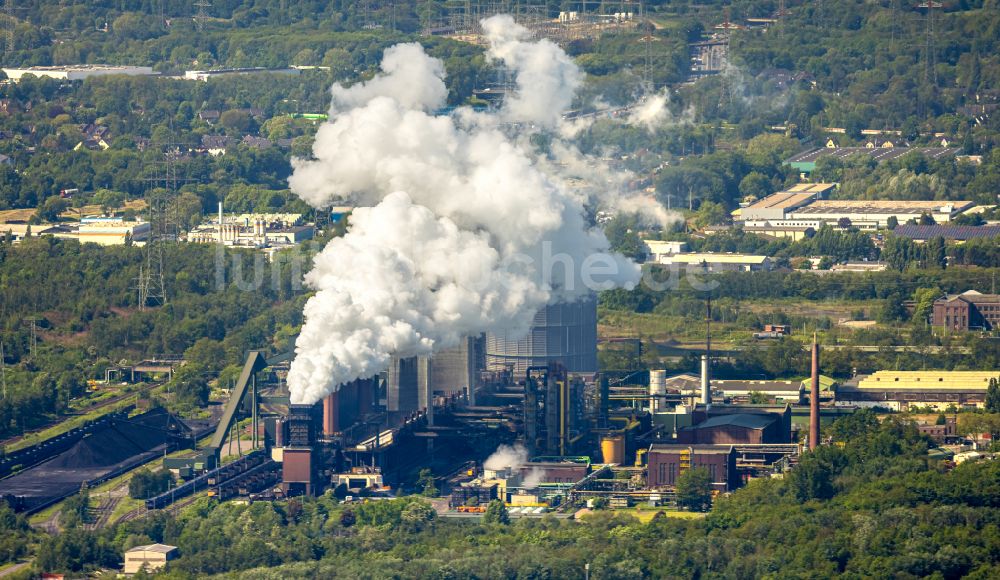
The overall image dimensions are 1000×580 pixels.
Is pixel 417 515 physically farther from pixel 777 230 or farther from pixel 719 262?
pixel 777 230

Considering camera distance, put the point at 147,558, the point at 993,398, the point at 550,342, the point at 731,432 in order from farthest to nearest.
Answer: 1. the point at 550,342
2. the point at 993,398
3. the point at 731,432
4. the point at 147,558

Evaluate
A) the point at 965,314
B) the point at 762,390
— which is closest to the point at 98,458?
the point at 762,390

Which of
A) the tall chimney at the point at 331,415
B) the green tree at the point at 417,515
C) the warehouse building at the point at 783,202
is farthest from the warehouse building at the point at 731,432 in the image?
the warehouse building at the point at 783,202

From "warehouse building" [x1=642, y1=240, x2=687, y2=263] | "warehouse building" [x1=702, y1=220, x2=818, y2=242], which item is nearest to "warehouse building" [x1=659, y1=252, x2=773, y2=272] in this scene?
"warehouse building" [x1=642, y1=240, x2=687, y2=263]

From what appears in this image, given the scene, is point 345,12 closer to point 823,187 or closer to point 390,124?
point 823,187

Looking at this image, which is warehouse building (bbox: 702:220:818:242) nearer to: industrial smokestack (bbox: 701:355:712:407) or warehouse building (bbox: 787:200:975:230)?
warehouse building (bbox: 787:200:975:230)
